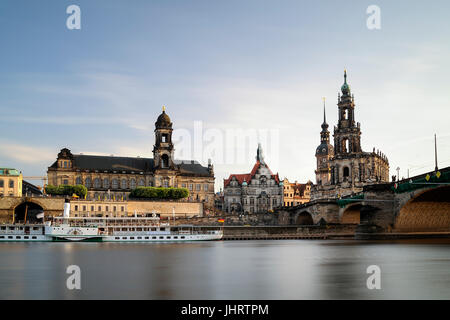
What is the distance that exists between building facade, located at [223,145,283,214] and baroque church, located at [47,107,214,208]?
6858 millimetres

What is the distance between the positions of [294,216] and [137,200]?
2479 cm

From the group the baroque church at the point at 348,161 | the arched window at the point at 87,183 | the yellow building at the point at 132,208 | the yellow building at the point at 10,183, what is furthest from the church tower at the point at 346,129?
the yellow building at the point at 10,183

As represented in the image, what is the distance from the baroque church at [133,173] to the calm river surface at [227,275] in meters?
45.7

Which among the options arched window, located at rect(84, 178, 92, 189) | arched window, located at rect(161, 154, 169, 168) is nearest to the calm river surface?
arched window, located at rect(84, 178, 92, 189)

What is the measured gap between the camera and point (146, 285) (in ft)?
77.5

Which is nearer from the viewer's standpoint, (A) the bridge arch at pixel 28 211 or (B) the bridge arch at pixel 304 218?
(B) the bridge arch at pixel 304 218

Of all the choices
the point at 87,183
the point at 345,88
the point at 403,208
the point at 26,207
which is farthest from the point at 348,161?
the point at 26,207

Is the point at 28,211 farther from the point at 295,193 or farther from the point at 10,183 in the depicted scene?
the point at 295,193

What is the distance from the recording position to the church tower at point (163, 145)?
88.0 metres

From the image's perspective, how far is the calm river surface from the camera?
850 inches

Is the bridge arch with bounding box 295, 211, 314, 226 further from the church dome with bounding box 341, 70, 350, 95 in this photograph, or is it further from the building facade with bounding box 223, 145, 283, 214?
the church dome with bounding box 341, 70, 350, 95

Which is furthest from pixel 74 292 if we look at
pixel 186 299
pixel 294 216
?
pixel 294 216

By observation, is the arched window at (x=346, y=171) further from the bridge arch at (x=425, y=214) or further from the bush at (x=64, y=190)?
the bush at (x=64, y=190)

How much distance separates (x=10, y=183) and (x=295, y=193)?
6298 centimetres
